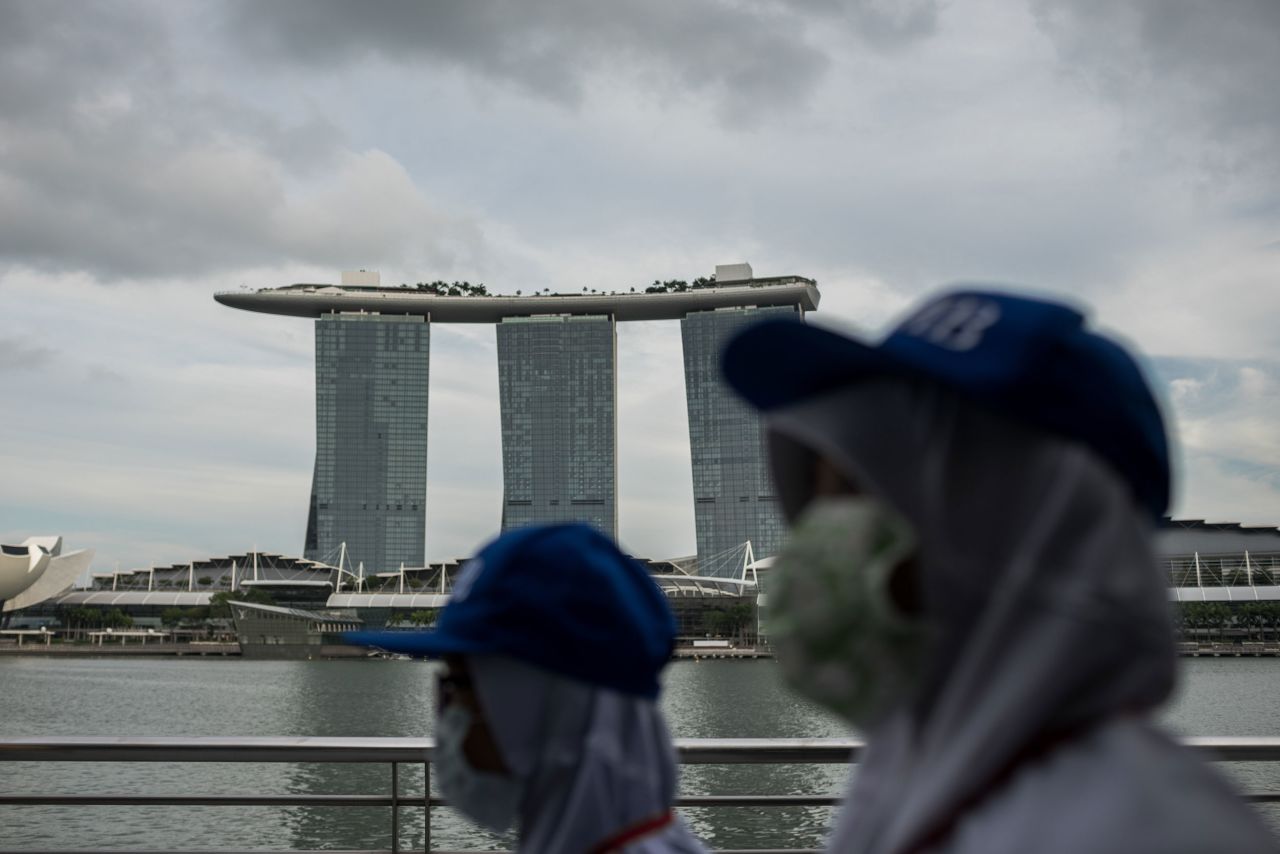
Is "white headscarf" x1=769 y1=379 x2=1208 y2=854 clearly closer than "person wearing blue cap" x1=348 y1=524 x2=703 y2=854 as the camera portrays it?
Yes

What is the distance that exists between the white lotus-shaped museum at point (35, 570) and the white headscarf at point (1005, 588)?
7538 cm

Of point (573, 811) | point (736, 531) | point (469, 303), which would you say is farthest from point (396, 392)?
point (573, 811)

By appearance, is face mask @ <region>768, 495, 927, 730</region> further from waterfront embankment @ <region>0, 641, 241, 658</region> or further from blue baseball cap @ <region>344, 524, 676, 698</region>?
waterfront embankment @ <region>0, 641, 241, 658</region>

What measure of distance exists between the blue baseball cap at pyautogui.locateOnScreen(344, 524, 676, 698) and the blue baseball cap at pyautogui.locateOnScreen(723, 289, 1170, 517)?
65 cm

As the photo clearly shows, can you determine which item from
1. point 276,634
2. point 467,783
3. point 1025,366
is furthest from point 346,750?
point 276,634

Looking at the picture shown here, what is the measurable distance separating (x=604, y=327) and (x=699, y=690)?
211 feet

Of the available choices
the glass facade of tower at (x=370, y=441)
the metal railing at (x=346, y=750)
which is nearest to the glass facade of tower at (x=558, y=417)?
the glass facade of tower at (x=370, y=441)

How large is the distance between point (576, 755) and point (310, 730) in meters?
23.3

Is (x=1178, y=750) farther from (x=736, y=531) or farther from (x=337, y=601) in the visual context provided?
(x=736, y=531)

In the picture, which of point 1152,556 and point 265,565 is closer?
point 1152,556

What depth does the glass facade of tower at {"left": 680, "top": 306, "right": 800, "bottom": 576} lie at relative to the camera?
91438 millimetres

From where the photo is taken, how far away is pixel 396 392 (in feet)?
317

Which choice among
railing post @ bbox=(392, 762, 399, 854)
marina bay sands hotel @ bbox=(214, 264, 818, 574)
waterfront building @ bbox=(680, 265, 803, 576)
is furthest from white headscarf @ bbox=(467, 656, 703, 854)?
marina bay sands hotel @ bbox=(214, 264, 818, 574)

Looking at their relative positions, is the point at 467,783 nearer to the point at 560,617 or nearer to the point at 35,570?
the point at 560,617
